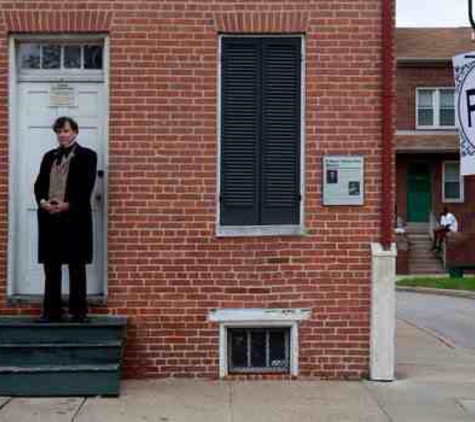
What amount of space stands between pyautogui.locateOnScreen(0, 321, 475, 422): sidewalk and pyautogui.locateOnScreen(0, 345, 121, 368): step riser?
35cm

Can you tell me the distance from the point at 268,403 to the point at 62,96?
3.64 m

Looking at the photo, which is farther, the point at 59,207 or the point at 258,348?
the point at 258,348

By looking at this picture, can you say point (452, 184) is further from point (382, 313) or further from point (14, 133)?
point (14, 133)

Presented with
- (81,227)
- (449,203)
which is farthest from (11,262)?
(449,203)

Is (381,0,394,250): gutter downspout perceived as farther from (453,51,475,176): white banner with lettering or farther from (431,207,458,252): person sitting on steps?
(431,207,458,252): person sitting on steps

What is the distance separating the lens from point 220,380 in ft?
30.7

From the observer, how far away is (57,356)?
8672 mm

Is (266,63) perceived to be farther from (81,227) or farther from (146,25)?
(81,227)

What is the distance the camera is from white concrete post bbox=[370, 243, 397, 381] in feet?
30.6

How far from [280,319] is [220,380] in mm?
818

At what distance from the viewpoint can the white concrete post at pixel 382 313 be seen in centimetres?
931

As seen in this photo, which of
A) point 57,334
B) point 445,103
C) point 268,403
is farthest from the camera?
point 445,103

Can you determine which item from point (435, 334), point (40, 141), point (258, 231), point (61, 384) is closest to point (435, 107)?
point (435, 334)

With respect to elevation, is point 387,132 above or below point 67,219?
above
